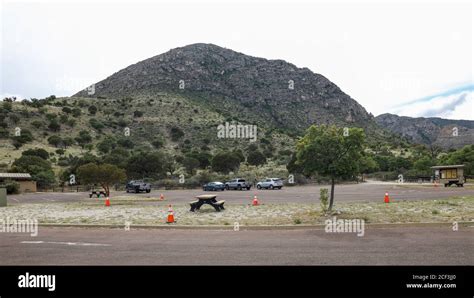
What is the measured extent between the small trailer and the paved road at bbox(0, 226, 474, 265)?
113ft

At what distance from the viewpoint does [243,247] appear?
10.2 metres

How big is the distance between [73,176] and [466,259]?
51.9m

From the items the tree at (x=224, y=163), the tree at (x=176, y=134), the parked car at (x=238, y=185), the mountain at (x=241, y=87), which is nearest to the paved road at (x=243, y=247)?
the parked car at (x=238, y=185)

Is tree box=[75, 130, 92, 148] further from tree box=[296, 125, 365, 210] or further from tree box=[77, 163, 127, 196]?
tree box=[296, 125, 365, 210]

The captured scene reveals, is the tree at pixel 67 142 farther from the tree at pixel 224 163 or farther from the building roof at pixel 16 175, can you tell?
the tree at pixel 224 163

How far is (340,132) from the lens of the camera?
16438 mm

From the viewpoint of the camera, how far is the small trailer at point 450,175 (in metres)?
42.8

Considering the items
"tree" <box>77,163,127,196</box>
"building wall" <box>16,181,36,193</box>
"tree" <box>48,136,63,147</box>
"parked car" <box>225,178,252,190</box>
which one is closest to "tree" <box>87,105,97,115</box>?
"tree" <box>48,136,63,147</box>

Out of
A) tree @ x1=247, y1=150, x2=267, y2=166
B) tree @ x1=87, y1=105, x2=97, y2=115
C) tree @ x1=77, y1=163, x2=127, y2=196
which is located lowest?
tree @ x1=77, y1=163, x2=127, y2=196

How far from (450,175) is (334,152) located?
36.6 meters

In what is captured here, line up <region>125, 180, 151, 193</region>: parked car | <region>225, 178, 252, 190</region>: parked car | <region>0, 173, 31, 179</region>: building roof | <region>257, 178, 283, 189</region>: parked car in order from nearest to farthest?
<region>125, 180, 151, 193</region>: parked car
<region>257, 178, 283, 189</region>: parked car
<region>225, 178, 252, 190</region>: parked car
<region>0, 173, 31, 179</region>: building roof

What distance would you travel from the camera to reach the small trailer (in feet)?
140

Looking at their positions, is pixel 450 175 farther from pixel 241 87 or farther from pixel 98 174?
pixel 241 87
